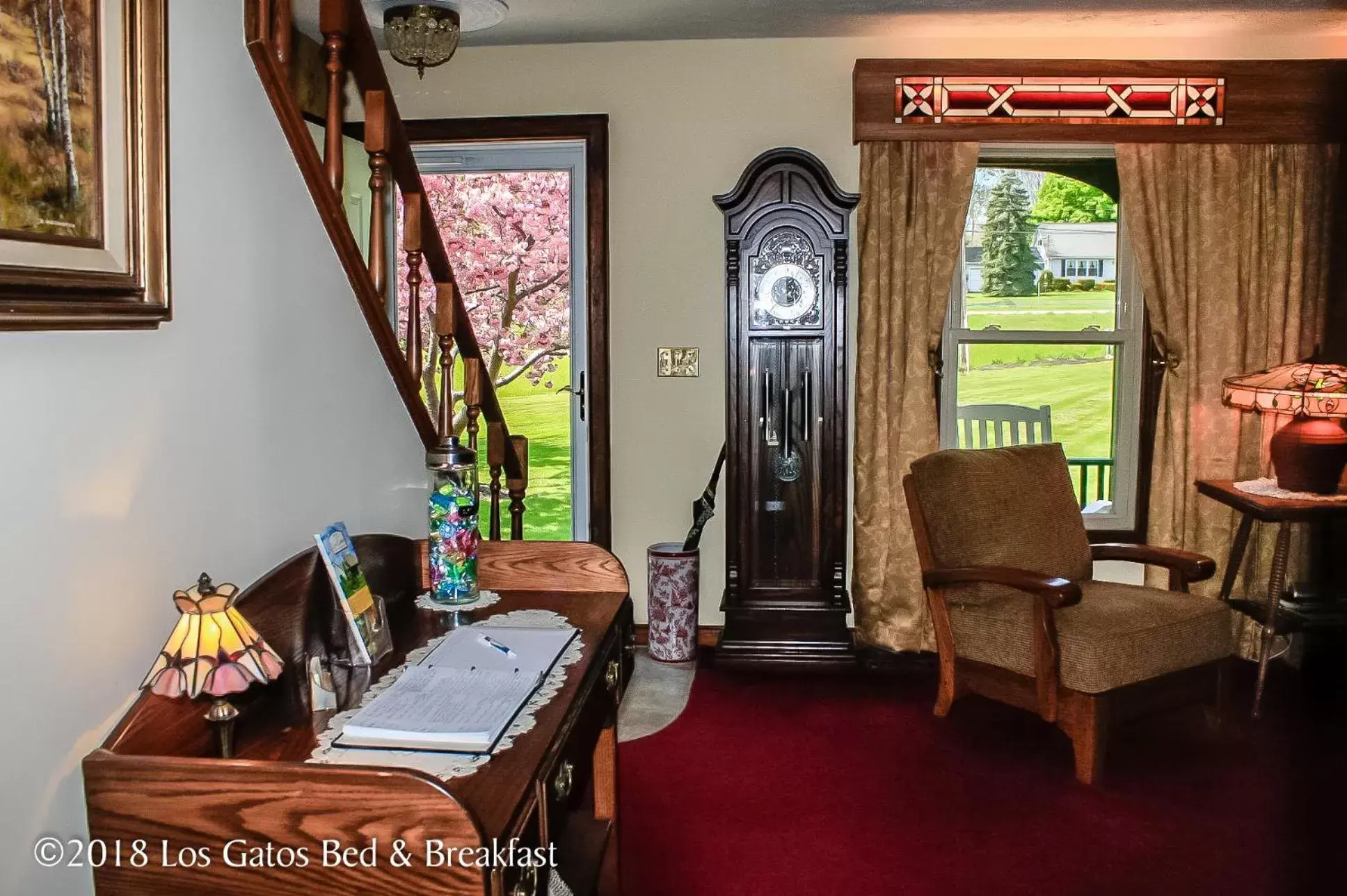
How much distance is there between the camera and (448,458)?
199cm

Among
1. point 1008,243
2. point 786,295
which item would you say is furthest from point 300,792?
point 1008,243

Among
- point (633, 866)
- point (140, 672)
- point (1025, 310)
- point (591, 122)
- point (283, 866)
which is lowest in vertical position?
point (633, 866)

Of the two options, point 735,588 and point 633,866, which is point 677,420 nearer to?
point 735,588

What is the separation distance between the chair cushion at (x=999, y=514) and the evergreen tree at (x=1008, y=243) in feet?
2.93

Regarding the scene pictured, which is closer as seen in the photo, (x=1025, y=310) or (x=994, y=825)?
(x=994, y=825)

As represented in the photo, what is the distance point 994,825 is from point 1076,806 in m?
0.27

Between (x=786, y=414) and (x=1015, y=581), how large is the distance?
44.8 inches

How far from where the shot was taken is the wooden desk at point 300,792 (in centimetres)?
115

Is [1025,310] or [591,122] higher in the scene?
[591,122]

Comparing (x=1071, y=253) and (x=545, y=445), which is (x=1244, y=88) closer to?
(x=1071, y=253)

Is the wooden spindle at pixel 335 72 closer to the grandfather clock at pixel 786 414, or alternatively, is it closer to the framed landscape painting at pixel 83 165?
the framed landscape painting at pixel 83 165

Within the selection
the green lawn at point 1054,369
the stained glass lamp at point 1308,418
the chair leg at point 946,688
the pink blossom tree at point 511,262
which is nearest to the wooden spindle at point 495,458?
the pink blossom tree at point 511,262

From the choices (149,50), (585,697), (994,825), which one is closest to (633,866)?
(994,825)

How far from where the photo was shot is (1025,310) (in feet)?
13.9
